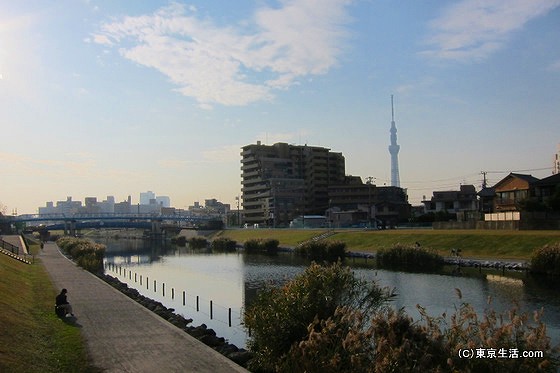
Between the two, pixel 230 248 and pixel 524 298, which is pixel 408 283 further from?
pixel 230 248

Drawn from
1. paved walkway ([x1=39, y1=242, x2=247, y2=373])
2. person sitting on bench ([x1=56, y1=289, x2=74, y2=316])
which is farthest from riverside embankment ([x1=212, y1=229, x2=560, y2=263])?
person sitting on bench ([x1=56, y1=289, x2=74, y2=316])

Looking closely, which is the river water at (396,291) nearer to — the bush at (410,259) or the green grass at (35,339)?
the bush at (410,259)

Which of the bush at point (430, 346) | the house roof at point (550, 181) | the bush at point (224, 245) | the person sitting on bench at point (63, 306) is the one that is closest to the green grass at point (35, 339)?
the person sitting on bench at point (63, 306)

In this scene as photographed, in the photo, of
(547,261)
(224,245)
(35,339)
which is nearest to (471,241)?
(547,261)

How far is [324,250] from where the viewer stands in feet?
258

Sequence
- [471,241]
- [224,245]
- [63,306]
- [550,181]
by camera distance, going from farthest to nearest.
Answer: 1. [224,245]
2. [550,181]
3. [471,241]
4. [63,306]

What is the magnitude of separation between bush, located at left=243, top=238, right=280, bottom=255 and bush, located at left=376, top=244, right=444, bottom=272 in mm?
33506

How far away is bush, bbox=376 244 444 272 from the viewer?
191ft

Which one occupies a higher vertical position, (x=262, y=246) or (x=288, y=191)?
(x=288, y=191)

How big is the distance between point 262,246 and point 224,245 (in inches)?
912

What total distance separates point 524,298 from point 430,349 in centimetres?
2723

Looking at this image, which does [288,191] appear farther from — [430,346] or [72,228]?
[430,346]

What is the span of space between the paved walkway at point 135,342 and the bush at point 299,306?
1.18m

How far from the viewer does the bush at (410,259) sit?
58.1m
